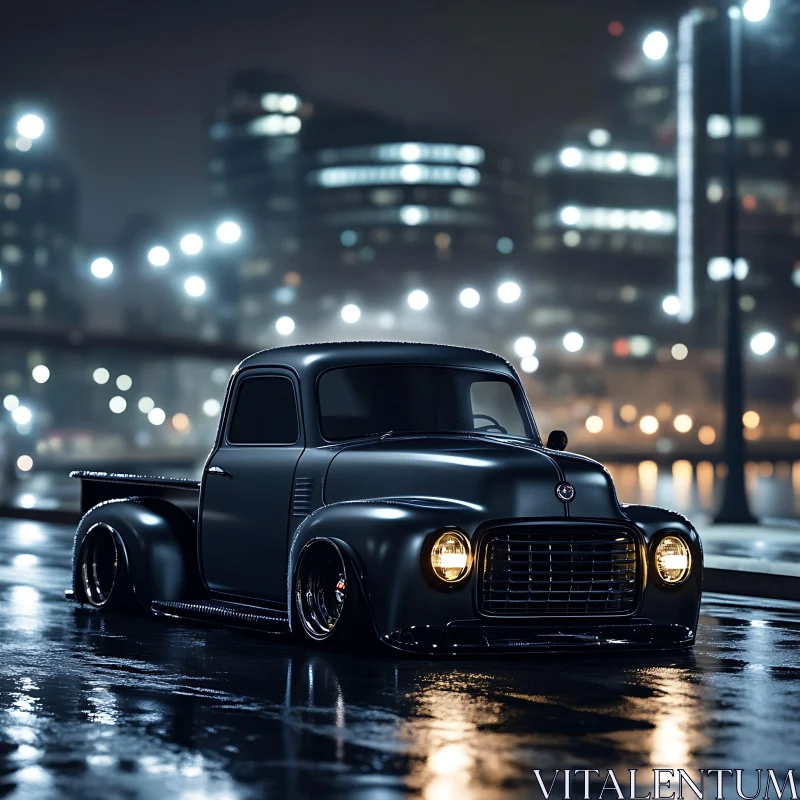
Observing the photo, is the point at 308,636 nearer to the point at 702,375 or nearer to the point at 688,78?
the point at 702,375

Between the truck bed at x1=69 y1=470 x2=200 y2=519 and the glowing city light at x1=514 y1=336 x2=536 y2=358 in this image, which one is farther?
the glowing city light at x1=514 y1=336 x2=536 y2=358

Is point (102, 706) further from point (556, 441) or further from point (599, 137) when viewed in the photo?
point (599, 137)

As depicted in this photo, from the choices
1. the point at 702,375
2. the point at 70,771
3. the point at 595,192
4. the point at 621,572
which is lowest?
the point at 70,771

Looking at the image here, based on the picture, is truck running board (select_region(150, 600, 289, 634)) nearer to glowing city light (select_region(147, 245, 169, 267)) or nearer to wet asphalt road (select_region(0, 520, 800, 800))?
wet asphalt road (select_region(0, 520, 800, 800))

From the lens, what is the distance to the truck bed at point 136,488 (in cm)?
1217

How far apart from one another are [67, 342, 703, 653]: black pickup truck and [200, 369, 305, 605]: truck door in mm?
13

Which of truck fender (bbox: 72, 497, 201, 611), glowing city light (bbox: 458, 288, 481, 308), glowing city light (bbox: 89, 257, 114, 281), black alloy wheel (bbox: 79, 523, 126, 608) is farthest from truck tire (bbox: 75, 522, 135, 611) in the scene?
glowing city light (bbox: 458, 288, 481, 308)

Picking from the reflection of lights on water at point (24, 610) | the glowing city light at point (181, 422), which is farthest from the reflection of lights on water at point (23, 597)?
the glowing city light at point (181, 422)

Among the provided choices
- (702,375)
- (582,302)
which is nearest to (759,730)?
(702,375)

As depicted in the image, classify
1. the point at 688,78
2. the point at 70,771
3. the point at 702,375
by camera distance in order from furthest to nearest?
the point at 688,78
the point at 702,375
the point at 70,771

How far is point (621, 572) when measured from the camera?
10.1m

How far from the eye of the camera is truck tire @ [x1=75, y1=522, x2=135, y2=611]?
1245 cm

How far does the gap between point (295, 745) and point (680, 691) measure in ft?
8.20

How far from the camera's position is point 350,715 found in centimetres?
810
